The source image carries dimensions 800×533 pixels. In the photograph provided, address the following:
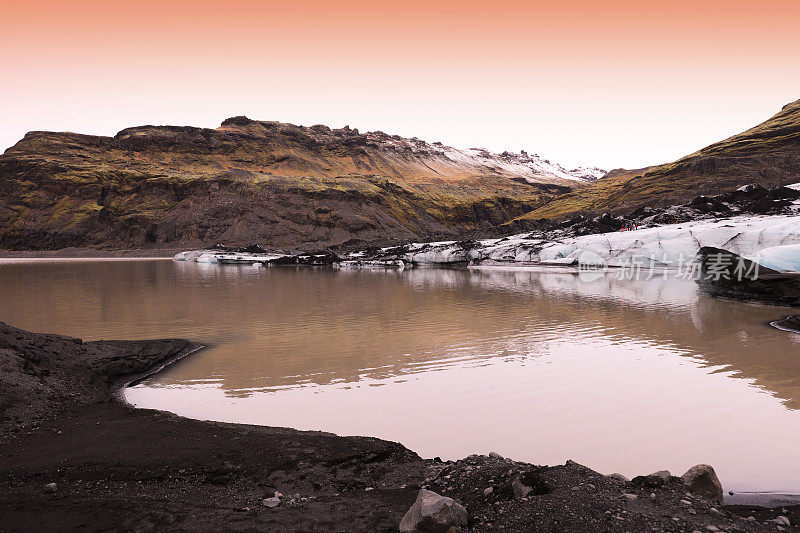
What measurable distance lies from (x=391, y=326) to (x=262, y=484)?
40.9ft

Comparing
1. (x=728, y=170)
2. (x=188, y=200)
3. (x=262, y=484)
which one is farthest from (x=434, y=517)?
(x=188, y=200)

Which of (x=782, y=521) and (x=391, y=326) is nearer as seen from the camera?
(x=782, y=521)

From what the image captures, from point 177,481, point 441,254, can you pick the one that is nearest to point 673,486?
point 177,481

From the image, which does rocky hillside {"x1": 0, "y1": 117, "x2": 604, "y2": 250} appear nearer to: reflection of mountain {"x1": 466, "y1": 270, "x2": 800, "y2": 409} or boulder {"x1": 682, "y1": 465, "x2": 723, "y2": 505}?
reflection of mountain {"x1": 466, "y1": 270, "x2": 800, "y2": 409}

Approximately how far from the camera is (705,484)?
16.0 ft

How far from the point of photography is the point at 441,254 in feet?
200

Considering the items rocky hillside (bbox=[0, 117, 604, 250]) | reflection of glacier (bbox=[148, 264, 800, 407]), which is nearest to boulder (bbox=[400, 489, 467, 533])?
reflection of glacier (bbox=[148, 264, 800, 407])

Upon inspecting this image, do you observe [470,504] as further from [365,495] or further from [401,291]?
[401,291]

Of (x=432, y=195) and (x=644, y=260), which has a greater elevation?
(x=432, y=195)

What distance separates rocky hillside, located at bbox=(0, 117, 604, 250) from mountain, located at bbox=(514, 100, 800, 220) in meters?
49.0

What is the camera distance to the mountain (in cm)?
7975

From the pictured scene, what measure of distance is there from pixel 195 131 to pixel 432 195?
3375 inches

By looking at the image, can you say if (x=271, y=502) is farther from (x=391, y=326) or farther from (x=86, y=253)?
(x=86, y=253)

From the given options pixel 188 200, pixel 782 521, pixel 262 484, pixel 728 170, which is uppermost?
pixel 728 170
